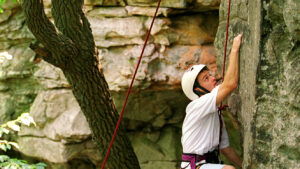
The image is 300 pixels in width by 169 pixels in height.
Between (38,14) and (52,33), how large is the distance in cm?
22

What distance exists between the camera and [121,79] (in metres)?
6.87

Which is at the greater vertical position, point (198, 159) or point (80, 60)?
point (80, 60)

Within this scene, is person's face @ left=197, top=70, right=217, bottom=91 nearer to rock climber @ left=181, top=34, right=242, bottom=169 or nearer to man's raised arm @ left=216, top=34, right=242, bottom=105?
rock climber @ left=181, top=34, right=242, bottom=169

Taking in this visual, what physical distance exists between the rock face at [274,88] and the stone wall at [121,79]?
3027 millimetres

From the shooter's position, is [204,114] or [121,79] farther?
[121,79]

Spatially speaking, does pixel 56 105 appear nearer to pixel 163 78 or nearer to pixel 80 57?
pixel 163 78

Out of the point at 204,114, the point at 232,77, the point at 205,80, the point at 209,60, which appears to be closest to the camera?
the point at 232,77

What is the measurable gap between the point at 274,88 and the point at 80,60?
2.25 meters

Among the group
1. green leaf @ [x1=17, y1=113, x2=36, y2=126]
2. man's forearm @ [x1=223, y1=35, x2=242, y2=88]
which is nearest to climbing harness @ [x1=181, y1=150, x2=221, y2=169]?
man's forearm @ [x1=223, y1=35, x2=242, y2=88]

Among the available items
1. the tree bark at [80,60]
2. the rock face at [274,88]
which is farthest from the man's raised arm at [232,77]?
the tree bark at [80,60]

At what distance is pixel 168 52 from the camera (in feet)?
22.3

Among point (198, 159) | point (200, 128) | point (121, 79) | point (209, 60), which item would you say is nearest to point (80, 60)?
point (200, 128)

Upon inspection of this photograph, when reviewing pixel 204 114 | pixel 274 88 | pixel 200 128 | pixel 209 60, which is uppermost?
pixel 274 88

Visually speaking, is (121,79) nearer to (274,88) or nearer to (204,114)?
(204,114)
